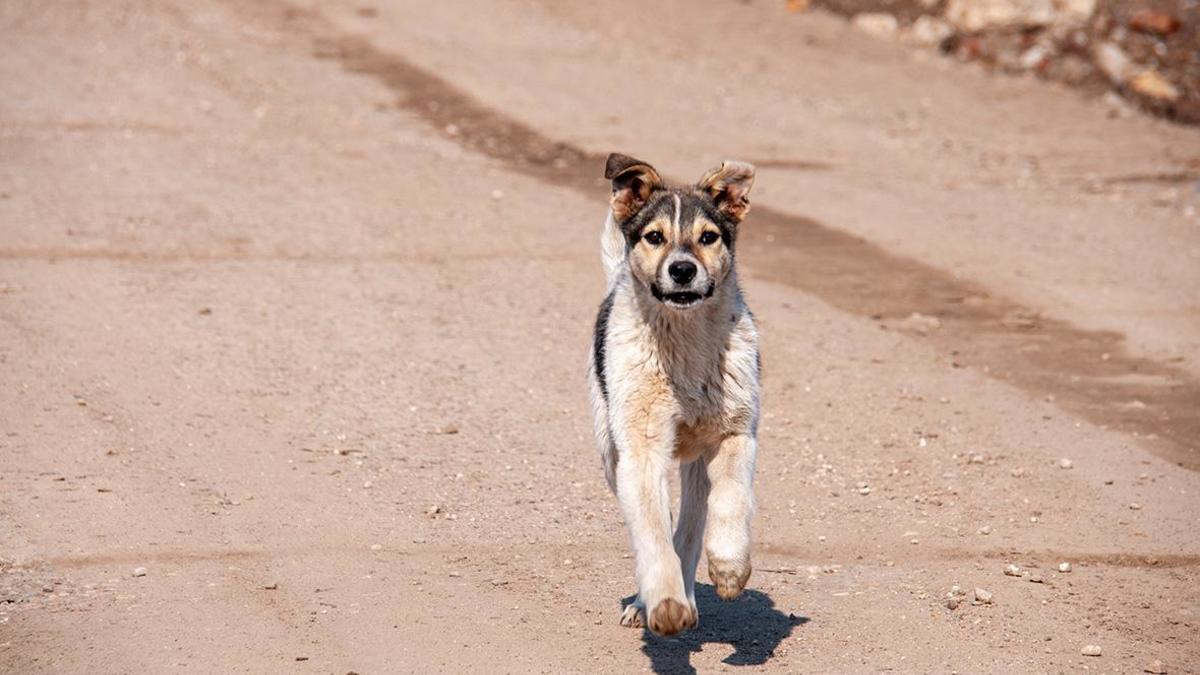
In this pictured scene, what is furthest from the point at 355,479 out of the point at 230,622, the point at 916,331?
the point at 916,331

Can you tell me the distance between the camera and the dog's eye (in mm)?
7434

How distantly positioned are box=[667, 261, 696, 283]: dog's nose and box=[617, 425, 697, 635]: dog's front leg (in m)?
0.68

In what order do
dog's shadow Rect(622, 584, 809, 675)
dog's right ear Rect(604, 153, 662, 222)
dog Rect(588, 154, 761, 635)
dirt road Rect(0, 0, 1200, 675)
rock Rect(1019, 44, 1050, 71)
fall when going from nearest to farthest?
1. dog Rect(588, 154, 761, 635)
2. dog's shadow Rect(622, 584, 809, 675)
3. dog's right ear Rect(604, 153, 662, 222)
4. dirt road Rect(0, 0, 1200, 675)
5. rock Rect(1019, 44, 1050, 71)

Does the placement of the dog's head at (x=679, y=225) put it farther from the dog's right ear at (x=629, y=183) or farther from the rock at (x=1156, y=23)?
the rock at (x=1156, y=23)

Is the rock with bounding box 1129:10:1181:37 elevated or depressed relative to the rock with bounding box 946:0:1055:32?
elevated

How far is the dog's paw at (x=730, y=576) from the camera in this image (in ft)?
22.4

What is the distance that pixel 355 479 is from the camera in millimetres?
9797

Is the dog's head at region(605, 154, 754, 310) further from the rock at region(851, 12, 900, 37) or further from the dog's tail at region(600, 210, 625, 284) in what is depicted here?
the rock at region(851, 12, 900, 37)

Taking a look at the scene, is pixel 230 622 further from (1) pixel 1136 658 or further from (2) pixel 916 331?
(2) pixel 916 331

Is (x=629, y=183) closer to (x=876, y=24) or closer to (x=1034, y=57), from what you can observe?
(x=1034, y=57)

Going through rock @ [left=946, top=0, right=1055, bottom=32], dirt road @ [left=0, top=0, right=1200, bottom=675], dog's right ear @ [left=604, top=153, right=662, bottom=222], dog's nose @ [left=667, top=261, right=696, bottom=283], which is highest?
dog's right ear @ [left=604, top=153, right=662, bottom=222]

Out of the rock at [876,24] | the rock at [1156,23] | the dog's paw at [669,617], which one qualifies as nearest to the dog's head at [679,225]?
the dog's paw at [669,617]

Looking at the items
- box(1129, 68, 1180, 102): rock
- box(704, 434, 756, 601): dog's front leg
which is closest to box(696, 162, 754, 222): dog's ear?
box(704, 434, 756, 601): dog's front leg

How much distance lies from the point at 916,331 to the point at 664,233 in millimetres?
6289
